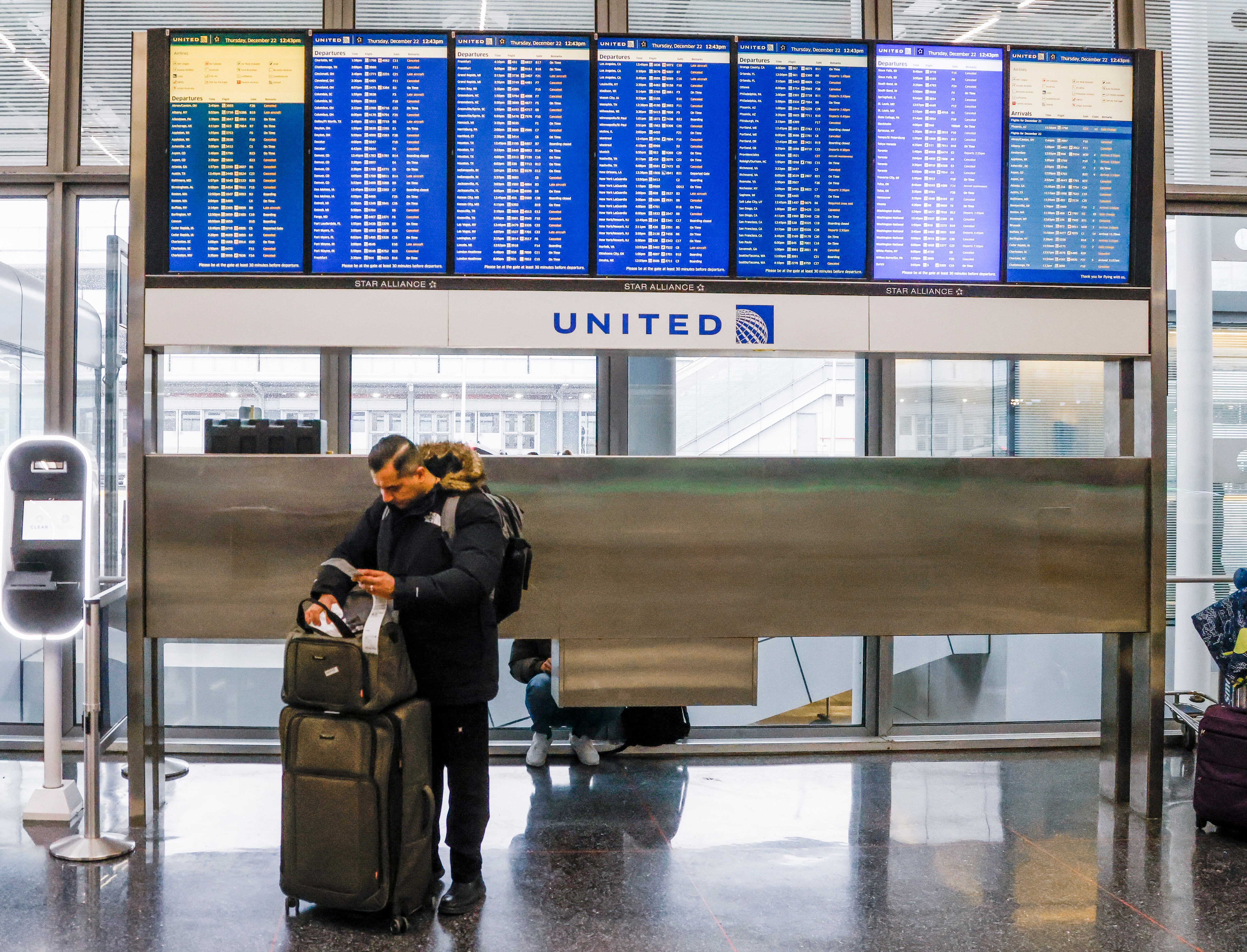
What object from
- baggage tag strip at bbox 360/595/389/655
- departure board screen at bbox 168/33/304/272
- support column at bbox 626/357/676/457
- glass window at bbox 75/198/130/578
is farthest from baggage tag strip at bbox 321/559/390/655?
glass window at bbox 75/198/130/578

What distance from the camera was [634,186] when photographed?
4.06 metres

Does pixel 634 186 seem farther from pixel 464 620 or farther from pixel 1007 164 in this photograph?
pixel 464 620

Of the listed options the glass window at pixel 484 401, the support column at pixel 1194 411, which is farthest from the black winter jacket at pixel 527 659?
the support column at pixel 1194 411

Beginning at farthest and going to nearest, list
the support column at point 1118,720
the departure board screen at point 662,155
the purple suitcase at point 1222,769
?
the support column at point 1118,720 < the departure board screen at point 662,155 < the purple suitcase at point 1222,769

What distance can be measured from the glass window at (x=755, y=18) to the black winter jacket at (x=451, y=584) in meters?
3.38

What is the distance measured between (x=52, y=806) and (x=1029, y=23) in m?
6.52

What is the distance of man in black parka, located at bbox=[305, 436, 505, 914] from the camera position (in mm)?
3176

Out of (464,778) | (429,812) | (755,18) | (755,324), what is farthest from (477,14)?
(429,812)

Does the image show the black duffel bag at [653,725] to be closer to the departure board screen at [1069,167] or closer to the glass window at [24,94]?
the departure board screen at [1069,167]

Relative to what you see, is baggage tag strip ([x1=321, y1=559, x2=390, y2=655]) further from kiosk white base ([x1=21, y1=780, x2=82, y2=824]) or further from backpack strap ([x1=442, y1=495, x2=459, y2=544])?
kiosk white base ([x1=21, y1=780, x2=82, y2=824])

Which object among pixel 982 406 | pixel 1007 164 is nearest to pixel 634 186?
pixel 1007 164

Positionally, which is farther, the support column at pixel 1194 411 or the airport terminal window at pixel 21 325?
the support column at pixel 1194 411

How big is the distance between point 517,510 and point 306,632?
85cm

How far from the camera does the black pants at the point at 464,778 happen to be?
10.6 ft
